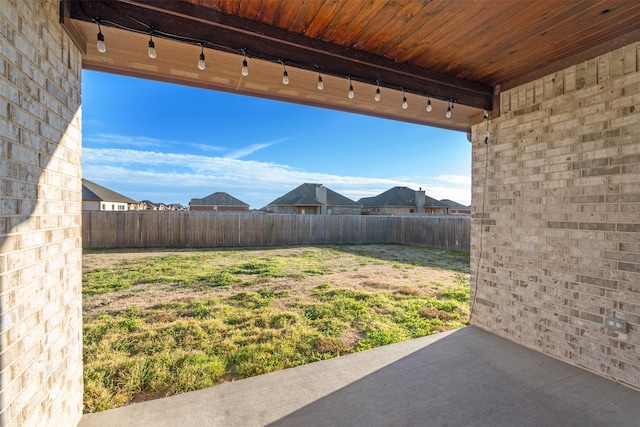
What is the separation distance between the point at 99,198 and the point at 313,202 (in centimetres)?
1346

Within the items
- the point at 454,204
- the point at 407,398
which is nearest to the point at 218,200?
the point at 454,204

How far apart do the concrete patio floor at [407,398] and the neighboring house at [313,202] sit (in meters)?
19.1

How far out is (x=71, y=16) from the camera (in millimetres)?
1709

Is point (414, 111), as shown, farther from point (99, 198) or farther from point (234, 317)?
point (99, 198)

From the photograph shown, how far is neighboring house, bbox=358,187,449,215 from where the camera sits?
24875 mm

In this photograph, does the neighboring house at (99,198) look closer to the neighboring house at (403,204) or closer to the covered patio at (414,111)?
the covered patio at (414,111)

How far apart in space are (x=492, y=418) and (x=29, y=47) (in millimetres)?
3289

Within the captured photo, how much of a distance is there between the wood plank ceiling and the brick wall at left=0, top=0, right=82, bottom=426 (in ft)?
1.50

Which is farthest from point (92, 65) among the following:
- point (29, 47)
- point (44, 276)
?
point (44, 276)

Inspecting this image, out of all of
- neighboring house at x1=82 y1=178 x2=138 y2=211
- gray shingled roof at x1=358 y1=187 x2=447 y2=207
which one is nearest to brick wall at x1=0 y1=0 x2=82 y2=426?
neighboring house at x1=82 y1=178 x2=138 y2=211

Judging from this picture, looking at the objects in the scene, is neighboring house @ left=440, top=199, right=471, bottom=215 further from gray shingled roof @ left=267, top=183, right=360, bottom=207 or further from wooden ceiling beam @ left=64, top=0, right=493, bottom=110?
wooden ceiling beam @ left=64, top=0, right=493, bottom=110

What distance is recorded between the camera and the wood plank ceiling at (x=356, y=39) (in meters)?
1.84

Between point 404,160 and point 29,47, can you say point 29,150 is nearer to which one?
point 29,47

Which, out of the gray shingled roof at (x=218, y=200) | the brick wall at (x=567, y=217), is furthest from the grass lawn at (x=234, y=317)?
the gray shingled roof at (x=218, y=200)
